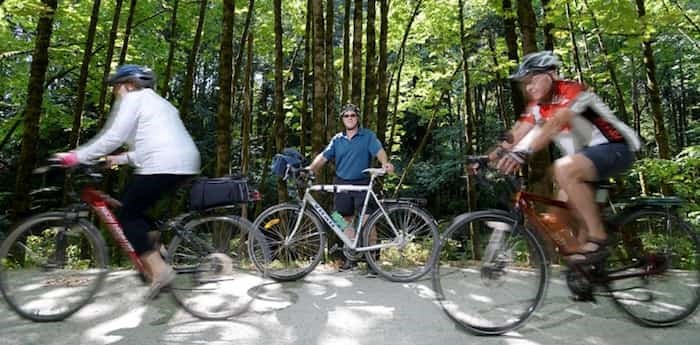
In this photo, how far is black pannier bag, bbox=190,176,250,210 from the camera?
4.00m

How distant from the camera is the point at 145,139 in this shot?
3643 mm

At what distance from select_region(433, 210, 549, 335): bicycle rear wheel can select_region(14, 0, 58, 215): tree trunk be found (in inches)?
309

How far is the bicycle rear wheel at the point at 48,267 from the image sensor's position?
3720 millimetres

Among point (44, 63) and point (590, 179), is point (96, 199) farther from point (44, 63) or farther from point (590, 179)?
point (44, 63)

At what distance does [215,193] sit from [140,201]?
59 cm

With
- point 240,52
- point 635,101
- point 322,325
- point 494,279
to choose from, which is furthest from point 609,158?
point 635,101

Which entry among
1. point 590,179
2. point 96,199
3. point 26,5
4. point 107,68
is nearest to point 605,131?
point 590,179

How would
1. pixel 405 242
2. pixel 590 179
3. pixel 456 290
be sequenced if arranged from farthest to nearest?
pixel 405 242
pixel 456 290
pixel 590 179

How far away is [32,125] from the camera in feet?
27.6

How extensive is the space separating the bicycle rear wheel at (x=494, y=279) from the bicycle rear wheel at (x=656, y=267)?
0.54 metres

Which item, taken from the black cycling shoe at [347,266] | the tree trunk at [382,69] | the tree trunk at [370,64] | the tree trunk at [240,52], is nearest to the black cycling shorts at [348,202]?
the black cycling shoe at [347,266]

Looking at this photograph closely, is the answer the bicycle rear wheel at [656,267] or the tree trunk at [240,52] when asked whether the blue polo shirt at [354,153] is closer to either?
the bicycle rear wheel at [656,267]

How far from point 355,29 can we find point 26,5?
5.08 meters

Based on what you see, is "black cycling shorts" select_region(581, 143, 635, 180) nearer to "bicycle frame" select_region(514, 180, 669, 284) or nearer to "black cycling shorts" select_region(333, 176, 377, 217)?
"bicycle frame" select_region(514, 180, 669, 284)
